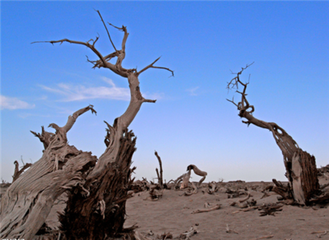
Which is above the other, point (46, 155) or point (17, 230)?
point (46, 155)

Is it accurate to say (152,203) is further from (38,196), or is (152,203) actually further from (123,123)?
(38,196)

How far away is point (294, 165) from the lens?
27.9 ft

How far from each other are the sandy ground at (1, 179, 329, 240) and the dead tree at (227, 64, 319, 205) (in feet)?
1.58

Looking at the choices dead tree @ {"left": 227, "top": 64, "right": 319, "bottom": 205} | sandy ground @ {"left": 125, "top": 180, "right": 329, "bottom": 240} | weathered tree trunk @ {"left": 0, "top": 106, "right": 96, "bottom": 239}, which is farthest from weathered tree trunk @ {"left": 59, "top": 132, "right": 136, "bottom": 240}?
dead tree @ {"left": 227, "top": 64, "right": 319, "bottom": 205}

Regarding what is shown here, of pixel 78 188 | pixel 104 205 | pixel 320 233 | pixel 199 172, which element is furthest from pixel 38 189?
pixel 199 172

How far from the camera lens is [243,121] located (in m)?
9.85

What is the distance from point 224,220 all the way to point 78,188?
4.62 m

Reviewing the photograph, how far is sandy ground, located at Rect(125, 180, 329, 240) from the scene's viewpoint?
20.3 ft

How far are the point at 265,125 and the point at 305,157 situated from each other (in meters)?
1.62

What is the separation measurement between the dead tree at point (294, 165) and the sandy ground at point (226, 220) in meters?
0.59

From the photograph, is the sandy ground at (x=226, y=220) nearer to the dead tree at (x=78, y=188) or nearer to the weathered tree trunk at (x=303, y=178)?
the weathered tree trunk at (x=303, y=178)

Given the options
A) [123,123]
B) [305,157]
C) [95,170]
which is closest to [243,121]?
[305,157]

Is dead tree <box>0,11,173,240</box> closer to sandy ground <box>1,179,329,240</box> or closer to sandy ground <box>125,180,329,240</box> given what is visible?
sandy ground <box>1,179,329,240</box>

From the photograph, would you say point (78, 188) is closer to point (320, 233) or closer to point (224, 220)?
point (224, 220)
